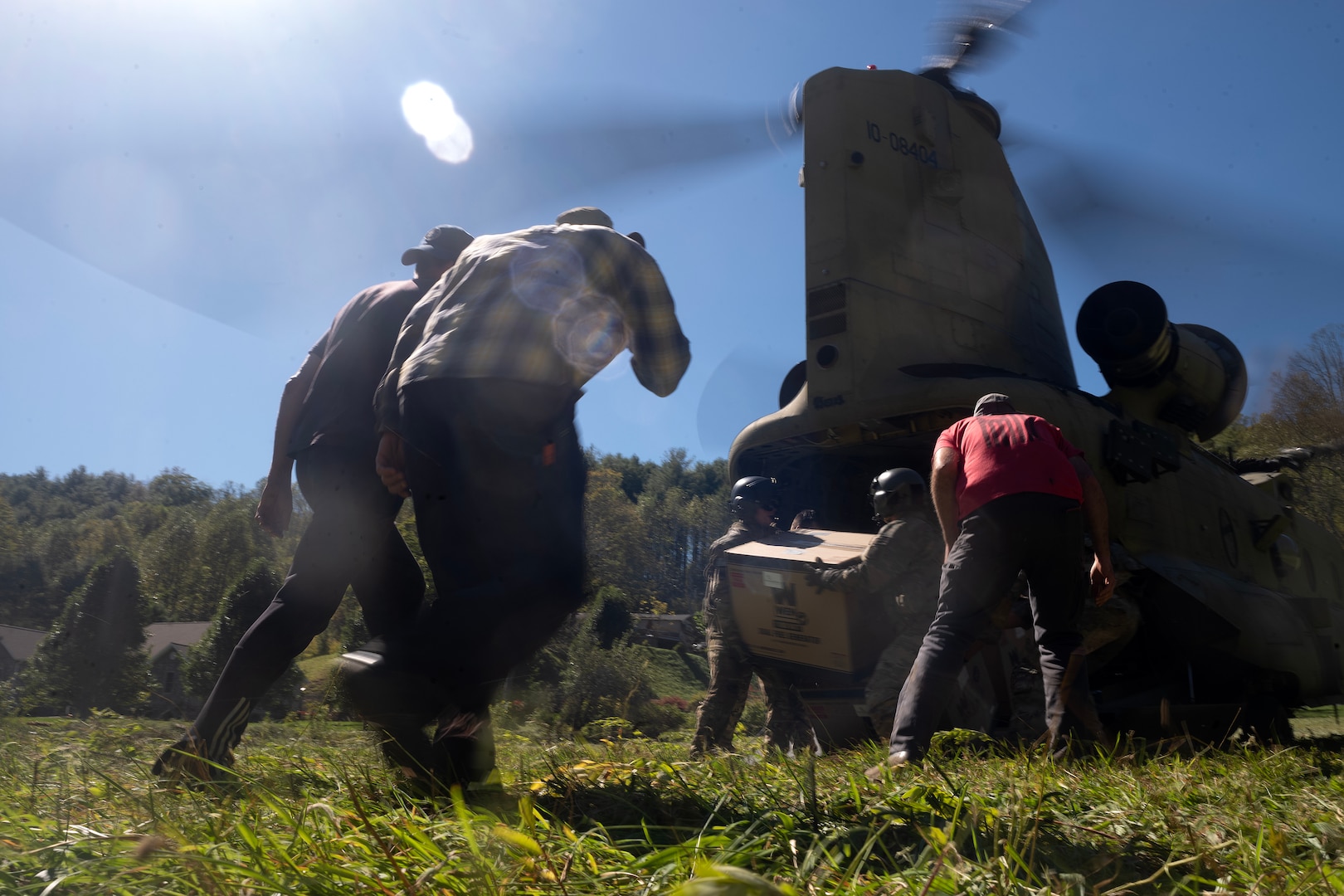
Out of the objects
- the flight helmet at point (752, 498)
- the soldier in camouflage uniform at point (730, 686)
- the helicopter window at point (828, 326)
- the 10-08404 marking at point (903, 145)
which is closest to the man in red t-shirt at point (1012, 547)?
the soldier in camouflage uniform at point (730, 686)

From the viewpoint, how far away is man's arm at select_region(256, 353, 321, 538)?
2.54 metres

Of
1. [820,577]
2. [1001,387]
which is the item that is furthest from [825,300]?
[820,577]

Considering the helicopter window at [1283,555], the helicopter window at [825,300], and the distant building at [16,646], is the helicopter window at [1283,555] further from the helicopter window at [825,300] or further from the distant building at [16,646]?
the distant building at [16,646]

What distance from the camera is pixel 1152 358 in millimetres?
5871

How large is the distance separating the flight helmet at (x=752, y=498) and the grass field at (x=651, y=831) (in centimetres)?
308

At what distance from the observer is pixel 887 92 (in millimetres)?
5758

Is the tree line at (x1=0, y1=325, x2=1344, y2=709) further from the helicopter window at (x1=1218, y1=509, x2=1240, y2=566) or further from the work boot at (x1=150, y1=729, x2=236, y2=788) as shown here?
the helicopter window at (x1=1218, y1=509, x2=1240, y2=566)

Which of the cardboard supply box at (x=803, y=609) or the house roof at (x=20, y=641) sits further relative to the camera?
the house roof at (x=20, y=641)

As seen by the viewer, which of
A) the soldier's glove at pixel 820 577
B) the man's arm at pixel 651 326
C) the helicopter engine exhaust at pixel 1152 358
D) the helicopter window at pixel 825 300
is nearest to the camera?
the man's arm at pixel 651 326

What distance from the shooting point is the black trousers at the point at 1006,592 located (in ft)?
7.81

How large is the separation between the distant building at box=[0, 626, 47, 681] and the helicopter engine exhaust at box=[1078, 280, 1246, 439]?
7608 millimetres

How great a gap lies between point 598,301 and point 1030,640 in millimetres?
3668

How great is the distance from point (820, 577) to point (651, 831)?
2.88 metres

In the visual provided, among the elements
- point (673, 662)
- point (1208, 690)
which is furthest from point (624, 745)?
point (673, 662)
